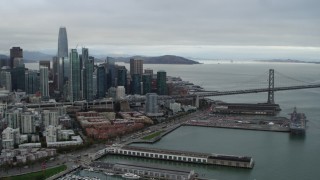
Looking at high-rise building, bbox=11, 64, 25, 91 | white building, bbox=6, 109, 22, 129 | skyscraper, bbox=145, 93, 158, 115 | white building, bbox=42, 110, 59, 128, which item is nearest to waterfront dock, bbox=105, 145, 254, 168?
white building, bbox=42, 110, 59, 128

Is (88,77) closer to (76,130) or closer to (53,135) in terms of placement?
(76,130)

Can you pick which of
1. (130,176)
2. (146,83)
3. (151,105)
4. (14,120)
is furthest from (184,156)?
(146,83)

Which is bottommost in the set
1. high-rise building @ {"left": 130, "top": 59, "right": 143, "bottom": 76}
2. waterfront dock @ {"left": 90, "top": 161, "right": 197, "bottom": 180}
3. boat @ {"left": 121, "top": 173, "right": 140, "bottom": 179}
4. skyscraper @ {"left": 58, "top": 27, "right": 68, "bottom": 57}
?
boat @ {"left": 121, "top": 173, "right": 140, "bottom": 179}

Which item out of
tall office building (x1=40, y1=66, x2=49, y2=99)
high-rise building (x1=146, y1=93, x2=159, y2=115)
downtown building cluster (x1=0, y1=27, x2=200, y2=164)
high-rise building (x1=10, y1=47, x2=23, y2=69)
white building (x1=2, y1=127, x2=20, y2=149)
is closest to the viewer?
white building (x1=2, y1=127, x2=20, y2=149)

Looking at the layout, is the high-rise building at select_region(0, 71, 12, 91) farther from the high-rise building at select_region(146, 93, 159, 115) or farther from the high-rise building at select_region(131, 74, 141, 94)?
the high-rise building at select_region(146, 93, 159, 115)

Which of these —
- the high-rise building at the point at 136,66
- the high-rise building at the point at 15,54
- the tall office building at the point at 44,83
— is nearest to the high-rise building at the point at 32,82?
the tall office building at the point at 44,83

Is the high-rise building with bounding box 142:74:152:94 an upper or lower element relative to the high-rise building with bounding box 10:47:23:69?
lower

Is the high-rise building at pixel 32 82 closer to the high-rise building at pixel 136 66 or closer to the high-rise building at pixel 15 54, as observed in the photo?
the high-rise building at pixel 15 54
